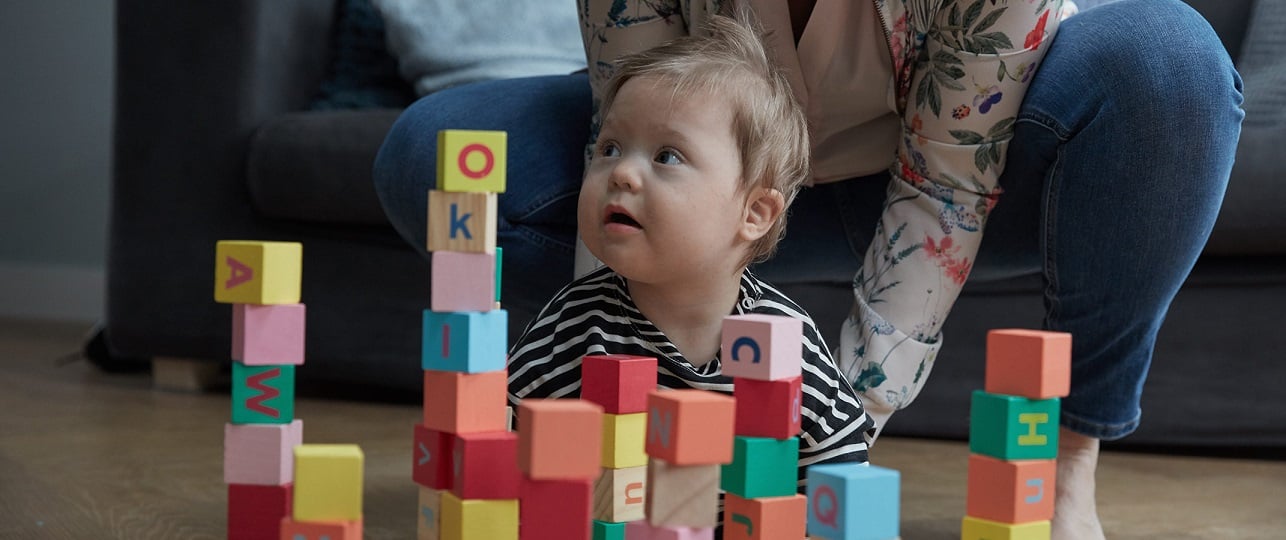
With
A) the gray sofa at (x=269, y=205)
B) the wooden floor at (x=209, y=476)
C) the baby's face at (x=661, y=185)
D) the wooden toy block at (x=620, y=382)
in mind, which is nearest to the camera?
the wooden toy block at (x=620, y=382)

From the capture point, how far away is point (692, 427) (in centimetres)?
60

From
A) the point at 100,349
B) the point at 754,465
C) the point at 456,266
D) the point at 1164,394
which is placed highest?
the point at 456,266

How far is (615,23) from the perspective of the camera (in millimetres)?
1073

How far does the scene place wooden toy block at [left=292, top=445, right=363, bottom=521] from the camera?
58 centimetres

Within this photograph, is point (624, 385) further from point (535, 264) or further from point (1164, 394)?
point (1164, 394)

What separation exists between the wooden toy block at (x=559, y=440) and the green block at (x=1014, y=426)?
22cm

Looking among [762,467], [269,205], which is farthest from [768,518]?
[269,205]

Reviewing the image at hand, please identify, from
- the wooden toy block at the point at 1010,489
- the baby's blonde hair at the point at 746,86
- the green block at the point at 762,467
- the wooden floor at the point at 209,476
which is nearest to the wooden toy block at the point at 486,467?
the green block at the point at 762,467

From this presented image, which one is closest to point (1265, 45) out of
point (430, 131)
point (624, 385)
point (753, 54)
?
point (753, 54)

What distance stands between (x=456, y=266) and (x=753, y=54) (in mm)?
412

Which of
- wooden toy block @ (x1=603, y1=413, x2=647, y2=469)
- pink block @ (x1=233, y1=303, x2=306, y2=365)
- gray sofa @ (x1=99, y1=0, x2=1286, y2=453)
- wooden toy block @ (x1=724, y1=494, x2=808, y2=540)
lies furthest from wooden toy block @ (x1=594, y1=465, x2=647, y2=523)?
gray sofa @ (x1=99, y1=0, x2=1286, y2=453)

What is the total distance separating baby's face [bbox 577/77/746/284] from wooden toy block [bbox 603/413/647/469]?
147mm

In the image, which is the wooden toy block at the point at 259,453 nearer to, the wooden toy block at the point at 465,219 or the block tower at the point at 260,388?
the block tower at the point at 260,388

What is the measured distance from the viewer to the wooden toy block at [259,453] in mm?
641
